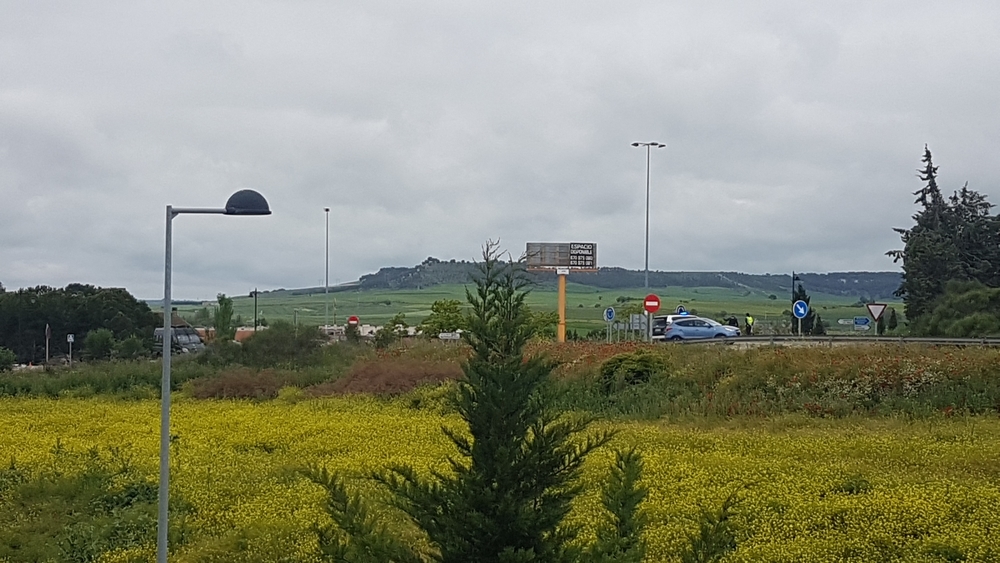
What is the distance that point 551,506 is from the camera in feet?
18.5

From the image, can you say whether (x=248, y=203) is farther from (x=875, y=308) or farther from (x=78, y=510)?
(x=875, y=308)

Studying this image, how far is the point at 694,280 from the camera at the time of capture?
14300 cm

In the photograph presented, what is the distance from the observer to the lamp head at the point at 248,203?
7.17 metres

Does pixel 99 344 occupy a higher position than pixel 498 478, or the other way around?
pixel 498 478

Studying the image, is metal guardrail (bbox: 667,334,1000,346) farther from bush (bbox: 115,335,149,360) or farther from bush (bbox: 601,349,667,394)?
bush (bbox: 115,335,149,360)

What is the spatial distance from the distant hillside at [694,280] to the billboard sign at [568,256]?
55976 mm

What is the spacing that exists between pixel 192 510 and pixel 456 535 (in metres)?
8.85

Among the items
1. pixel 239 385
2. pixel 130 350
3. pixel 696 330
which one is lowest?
pixel 239 385

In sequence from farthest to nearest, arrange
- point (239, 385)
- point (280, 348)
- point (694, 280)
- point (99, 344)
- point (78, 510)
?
point (694, 280) → point (99, 344) → point (280, 348) → point (239, 385) → point (78, 510)

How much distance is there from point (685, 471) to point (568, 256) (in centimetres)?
3982

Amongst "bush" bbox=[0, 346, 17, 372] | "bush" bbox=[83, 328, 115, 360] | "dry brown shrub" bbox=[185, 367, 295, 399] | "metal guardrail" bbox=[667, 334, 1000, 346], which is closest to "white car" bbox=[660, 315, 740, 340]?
"metal guardrail" bbox=[667, 334, 1000, 346]

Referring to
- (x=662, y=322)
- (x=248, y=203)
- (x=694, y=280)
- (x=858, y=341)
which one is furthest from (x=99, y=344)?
(x=694, y=280)

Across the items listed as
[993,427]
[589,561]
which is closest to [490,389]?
[589,561]

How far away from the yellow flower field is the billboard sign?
1166 inches
